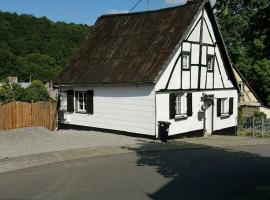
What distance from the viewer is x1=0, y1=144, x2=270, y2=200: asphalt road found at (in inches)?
430

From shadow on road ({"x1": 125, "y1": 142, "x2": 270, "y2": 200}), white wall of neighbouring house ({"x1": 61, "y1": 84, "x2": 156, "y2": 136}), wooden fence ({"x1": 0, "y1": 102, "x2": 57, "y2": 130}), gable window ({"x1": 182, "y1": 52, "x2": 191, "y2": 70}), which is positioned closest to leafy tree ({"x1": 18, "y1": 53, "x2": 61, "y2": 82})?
wooden fence ({"x1": 0, "y1": 102, "x2": 57, "y2": 130})

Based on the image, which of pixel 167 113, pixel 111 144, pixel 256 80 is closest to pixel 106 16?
pixel 167 113

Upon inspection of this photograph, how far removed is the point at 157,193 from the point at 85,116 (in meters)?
15.2

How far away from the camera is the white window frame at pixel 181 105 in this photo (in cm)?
2434

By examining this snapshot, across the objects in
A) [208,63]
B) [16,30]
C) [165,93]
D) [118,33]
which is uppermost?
[16,30]

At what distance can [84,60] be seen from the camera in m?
27.4

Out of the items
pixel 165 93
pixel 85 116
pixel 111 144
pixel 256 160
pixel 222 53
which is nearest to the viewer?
pixel 256 160

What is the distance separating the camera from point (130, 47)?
25.5m

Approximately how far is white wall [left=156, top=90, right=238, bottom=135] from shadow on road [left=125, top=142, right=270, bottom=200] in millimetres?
2935

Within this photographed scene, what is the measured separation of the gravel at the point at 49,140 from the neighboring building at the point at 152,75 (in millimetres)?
1415

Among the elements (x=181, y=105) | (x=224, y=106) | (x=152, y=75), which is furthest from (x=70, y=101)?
(x=224, y=106)

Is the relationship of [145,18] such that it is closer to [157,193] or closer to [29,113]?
[29,113]

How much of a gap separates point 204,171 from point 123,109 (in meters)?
10.2

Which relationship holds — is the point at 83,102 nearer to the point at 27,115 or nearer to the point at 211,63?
the point at 27,115
